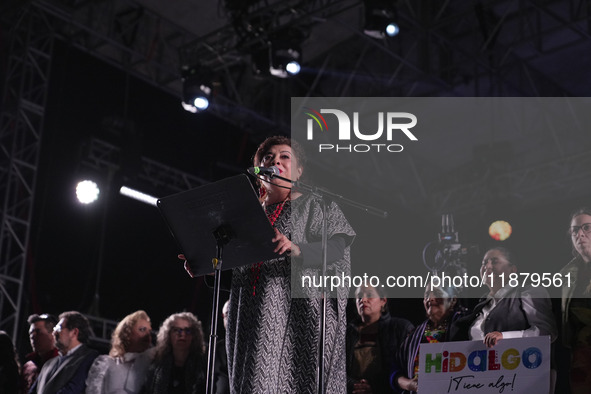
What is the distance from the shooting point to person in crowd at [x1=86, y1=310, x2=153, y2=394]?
15.2ft

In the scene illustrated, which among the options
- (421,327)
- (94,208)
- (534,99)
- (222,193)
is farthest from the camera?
(534,99)

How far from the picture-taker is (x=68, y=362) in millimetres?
4828

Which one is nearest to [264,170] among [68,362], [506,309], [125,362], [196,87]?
[506,309]

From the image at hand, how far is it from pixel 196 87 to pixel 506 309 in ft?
15.5

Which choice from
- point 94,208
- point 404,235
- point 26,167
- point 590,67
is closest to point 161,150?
point 94,208

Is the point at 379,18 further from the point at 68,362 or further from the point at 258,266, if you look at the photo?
the point at 258,266

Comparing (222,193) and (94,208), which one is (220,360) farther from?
(94,208)

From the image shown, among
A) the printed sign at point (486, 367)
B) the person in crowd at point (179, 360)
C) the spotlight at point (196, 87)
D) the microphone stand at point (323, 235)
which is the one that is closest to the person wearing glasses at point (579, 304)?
the printed sign at point (486, 367)

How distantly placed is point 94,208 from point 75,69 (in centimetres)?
143

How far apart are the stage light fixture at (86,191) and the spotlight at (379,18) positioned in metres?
3.03

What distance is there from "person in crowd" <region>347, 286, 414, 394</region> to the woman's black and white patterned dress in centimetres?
138

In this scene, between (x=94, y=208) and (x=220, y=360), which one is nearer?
(x=220, y=360)

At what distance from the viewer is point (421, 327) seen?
413 cm

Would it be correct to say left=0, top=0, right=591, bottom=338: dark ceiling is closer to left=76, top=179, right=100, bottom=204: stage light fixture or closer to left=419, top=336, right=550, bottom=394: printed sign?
left=76, top=179, right=100, bottom=204: stage light fixture
